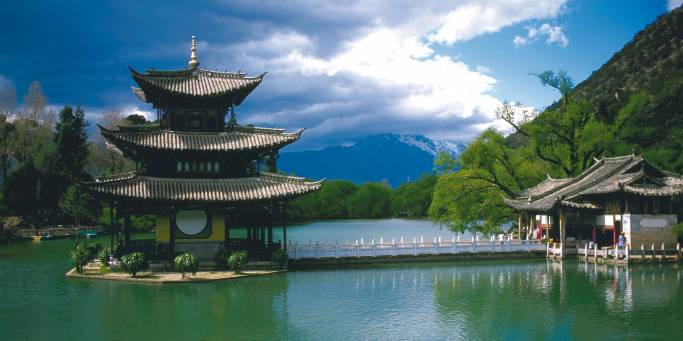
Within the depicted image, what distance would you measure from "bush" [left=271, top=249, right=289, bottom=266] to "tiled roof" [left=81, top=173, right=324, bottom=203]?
3.18 m

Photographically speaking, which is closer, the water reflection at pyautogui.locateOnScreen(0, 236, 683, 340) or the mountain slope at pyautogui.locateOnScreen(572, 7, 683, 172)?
→ the water reflection at pyautogui.locateOnScreen(0, 236, 683, 340)

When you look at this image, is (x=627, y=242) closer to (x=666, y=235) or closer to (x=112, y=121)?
(x=666, y=235)

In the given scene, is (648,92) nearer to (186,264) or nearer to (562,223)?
(562,223)

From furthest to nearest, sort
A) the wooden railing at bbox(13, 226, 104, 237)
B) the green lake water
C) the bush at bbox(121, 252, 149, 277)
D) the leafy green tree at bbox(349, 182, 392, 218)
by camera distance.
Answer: the leafy green tree at bbox(349, 182, 392, 218) < the wooden railing at bbox(13, 226, 104, 237) < the bush at bbox(121, 252, 149, 277) < the green lake water

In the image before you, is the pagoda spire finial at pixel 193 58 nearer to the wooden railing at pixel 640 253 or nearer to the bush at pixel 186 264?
the bush at pixel 186 264

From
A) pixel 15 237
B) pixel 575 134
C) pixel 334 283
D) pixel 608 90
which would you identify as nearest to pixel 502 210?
pixel 575 134

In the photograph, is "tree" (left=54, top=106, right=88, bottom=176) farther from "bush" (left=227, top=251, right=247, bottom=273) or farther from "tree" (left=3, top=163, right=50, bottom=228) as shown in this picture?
"bush" (left=227, top=251, right=247, bottom=273)

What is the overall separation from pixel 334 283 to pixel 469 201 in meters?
21.1

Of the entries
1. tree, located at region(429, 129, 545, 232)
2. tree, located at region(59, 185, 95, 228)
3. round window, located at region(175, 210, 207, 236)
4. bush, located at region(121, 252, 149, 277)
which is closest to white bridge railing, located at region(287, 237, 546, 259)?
round window, located at region(175, 210, 207, 236)

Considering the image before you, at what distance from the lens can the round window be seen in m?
31.2

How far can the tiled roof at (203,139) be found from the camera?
30547mm

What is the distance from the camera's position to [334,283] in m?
28.5

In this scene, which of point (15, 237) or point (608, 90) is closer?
point (15, 237)

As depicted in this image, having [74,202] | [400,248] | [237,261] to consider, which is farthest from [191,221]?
[74,202]
